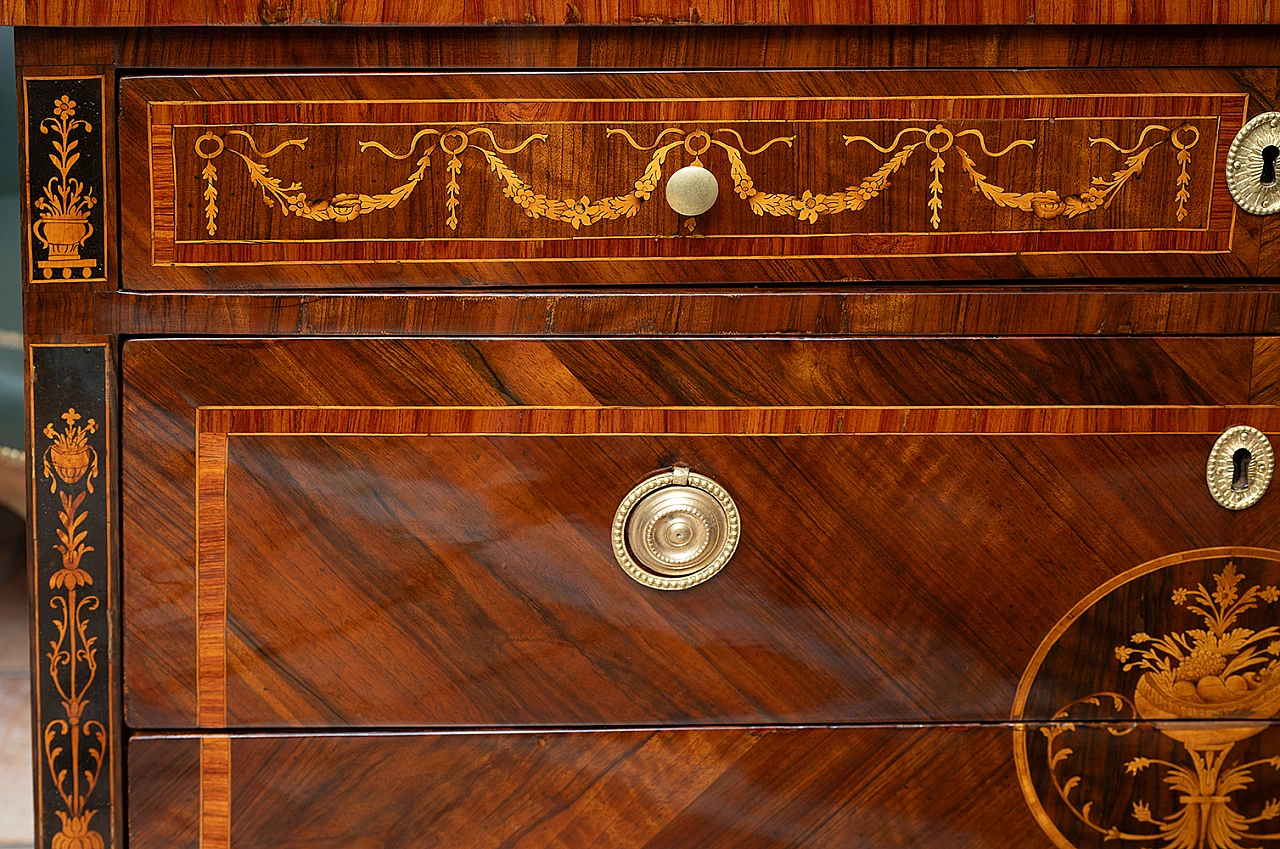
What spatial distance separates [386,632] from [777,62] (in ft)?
1.44

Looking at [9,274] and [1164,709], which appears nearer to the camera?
[1164,709]

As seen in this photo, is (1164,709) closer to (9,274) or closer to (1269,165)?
(1269,165)

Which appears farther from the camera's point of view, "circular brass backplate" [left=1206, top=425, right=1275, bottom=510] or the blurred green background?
the blurred green background

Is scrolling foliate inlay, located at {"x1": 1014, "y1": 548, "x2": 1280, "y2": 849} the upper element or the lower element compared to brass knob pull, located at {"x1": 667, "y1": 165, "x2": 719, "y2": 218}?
lower

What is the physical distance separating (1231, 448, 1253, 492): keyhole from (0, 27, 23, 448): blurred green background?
3.38 ft

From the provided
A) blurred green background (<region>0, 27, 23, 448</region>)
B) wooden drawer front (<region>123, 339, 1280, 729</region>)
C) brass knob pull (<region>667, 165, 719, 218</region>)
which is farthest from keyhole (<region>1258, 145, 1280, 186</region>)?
blurred green background (<region>0, 27, 23, 448</region>)

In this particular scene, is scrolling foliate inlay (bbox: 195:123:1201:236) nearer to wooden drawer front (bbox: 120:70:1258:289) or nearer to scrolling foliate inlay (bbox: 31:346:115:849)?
wooden drawer front (bbox: 120:70:1258:289)

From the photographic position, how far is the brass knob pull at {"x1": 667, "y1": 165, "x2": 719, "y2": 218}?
60cm

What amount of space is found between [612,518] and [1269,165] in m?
0.48

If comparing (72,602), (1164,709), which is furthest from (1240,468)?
(72,602)

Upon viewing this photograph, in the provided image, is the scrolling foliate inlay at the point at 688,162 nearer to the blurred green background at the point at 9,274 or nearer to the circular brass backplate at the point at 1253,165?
the circular brass backplate at the point at 1253,165

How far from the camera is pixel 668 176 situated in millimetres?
621

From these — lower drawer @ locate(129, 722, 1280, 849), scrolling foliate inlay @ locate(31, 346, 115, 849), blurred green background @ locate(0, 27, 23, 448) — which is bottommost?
lower drawer @ locate(129, 722, 1280, 849)

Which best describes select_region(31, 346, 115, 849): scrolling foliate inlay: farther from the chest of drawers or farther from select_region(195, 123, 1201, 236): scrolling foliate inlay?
select_region(195, 123, 1201, 236): scrolling foliate inlay
